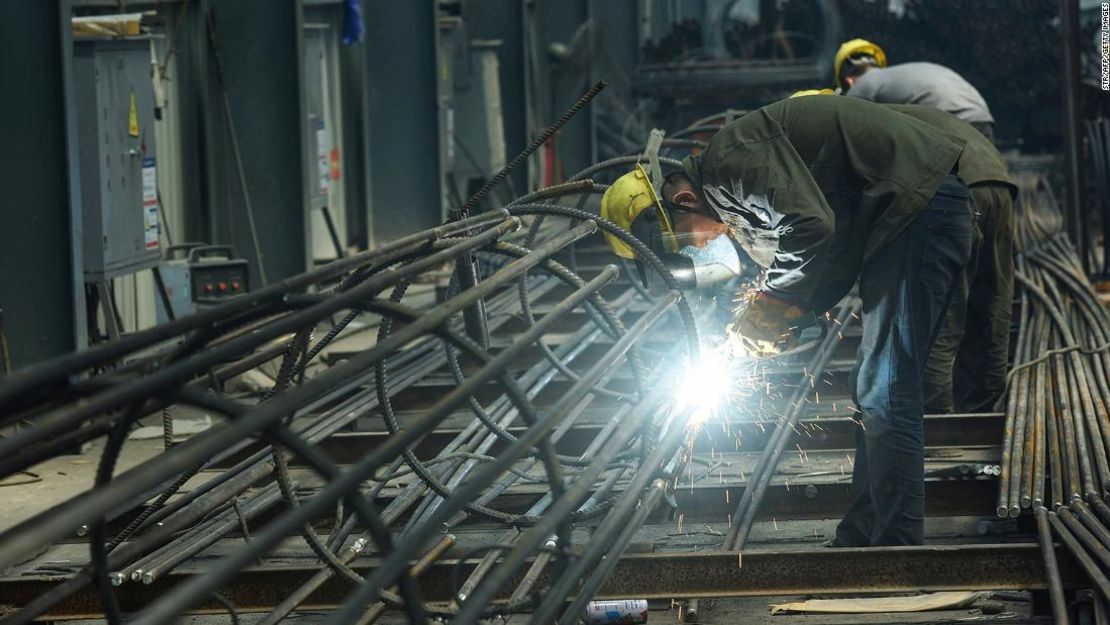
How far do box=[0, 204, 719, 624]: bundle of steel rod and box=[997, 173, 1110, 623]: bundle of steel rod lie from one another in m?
1.23

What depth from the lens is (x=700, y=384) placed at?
5.87m

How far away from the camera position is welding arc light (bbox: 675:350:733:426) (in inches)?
229

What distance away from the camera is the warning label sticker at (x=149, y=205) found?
9.15m

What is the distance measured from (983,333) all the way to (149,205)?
4.60m

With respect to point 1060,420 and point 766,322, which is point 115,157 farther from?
point 1060,420

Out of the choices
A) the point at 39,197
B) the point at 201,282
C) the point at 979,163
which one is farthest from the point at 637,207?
the point at 201,282

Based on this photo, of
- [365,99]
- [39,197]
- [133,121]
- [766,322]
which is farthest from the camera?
[365,99]

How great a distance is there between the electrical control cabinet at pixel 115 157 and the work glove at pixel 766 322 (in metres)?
4.22

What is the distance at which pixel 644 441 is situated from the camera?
5762 millimetres

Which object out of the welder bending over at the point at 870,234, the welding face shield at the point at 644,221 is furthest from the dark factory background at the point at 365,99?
the welder bending over at the point at 870,234

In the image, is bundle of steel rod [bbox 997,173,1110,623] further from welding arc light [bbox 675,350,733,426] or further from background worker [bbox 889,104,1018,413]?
welding arc light [bbox 675,350,733,426]

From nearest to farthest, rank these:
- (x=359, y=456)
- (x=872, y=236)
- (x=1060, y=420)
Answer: (x=872, y=236), (x=1060, y=420), (x=359, y=456)

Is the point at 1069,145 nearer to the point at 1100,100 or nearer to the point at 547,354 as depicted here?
the point at 1100,100

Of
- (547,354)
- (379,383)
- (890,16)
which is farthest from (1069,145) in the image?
(379,383)
